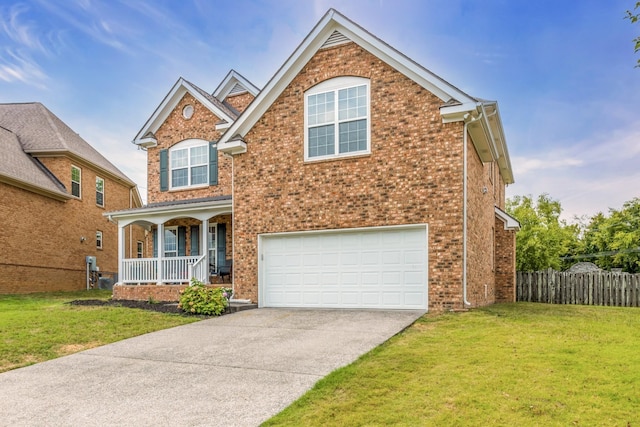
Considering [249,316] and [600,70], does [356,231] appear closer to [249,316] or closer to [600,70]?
[249,316]

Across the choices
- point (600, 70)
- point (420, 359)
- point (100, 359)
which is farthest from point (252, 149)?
point (600, 70)

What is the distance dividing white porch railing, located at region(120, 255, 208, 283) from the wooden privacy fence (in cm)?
1215

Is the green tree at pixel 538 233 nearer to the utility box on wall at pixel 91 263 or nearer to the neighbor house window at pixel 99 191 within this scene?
the utility box on wall at pixel 91 263

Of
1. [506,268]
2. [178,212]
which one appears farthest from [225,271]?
[506,268]

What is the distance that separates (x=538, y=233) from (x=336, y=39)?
65.6ft

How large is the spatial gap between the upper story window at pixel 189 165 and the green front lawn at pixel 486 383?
38.6 feet

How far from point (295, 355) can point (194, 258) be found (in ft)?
31.0

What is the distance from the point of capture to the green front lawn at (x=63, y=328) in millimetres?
7985

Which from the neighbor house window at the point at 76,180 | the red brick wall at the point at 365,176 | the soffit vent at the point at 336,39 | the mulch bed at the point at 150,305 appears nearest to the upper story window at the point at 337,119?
the red brick wall at the point at 365,176

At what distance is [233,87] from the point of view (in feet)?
68.0

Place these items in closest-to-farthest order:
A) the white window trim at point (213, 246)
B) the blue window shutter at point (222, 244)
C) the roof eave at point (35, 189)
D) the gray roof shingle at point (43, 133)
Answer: the blue window shutter at point (222, 244) < the white window trim at point (213, 246) < the roof eave at point (35, 189) < the gray roof shingle at point (43, 133)

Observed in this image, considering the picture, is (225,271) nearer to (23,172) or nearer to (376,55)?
(376,55)

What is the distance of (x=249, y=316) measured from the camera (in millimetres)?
11555

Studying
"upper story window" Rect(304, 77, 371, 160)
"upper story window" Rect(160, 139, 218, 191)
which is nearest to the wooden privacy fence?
"upper story window" Rect(304, 77, 371, 160)
